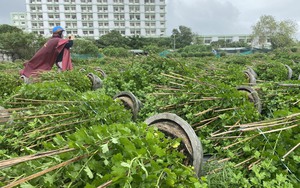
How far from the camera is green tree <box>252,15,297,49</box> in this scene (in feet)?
145

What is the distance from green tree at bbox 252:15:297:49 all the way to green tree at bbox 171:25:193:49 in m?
14.0

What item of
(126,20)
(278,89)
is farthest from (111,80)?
(126,20)

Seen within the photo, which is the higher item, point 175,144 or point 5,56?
point 5,56

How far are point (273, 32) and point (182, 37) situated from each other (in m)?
18.8

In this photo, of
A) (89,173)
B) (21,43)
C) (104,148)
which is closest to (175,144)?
(104,148)

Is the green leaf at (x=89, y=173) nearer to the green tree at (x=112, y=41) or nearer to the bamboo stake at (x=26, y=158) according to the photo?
the bamboo stake at (x=26, y=158)

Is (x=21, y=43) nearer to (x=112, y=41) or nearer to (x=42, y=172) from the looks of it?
(x=112, y=41)

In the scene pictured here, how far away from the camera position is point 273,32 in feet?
154

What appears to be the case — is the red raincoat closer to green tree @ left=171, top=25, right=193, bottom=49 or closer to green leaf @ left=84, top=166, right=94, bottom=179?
green leaf @ left=84, top=166, right=94, bottom=179

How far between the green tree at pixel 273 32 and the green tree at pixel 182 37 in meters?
14.0

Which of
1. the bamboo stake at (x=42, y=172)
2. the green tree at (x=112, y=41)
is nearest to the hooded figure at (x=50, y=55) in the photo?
the bamboo stake at (x=42, y=172)

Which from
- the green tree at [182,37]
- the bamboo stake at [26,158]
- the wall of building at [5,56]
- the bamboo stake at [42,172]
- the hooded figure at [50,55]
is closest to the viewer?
the bamboo stake at [42,172]

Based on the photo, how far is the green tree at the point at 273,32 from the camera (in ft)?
145

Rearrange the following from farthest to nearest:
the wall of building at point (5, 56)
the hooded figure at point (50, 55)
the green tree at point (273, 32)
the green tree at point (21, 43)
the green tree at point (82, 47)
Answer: the green tree at point (273, 32)
the wall of building at point (5, 56)
the green tree at point (21, 43)
the green tree at point (82, 47)
the hooded figure at point (50, 55)
